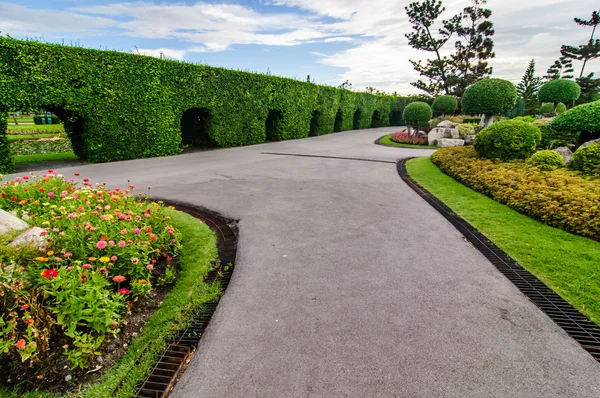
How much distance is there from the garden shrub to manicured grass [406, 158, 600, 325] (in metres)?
9.17

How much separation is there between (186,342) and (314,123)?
22218 mm

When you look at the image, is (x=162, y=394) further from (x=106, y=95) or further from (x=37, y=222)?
(x=106, y=95)

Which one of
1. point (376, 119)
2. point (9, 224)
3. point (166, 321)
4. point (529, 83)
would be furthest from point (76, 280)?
point (529, 83)

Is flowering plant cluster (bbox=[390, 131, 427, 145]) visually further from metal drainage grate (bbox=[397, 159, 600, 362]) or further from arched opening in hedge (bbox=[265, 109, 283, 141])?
metal drainage grate (bbox=[397, 159, 600, 362])

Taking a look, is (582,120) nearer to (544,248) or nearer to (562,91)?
(544,248)

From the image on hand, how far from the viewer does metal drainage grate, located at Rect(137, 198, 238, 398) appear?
2.25 meters

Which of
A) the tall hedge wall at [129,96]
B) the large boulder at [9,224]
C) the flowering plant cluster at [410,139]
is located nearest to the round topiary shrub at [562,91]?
the flowering plant cluster at [410,139]

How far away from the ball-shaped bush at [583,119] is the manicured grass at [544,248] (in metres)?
4.63

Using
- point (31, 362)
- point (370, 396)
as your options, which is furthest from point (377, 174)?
point (31, 362)

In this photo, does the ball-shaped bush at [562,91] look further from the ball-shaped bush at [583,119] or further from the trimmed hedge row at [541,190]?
the trimmed hedge row at [541,190]

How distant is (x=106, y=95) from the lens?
1080 cm

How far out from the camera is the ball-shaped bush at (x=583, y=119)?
28.3ft

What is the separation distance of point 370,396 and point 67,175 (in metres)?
10.6

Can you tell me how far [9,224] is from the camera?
3672 mm
